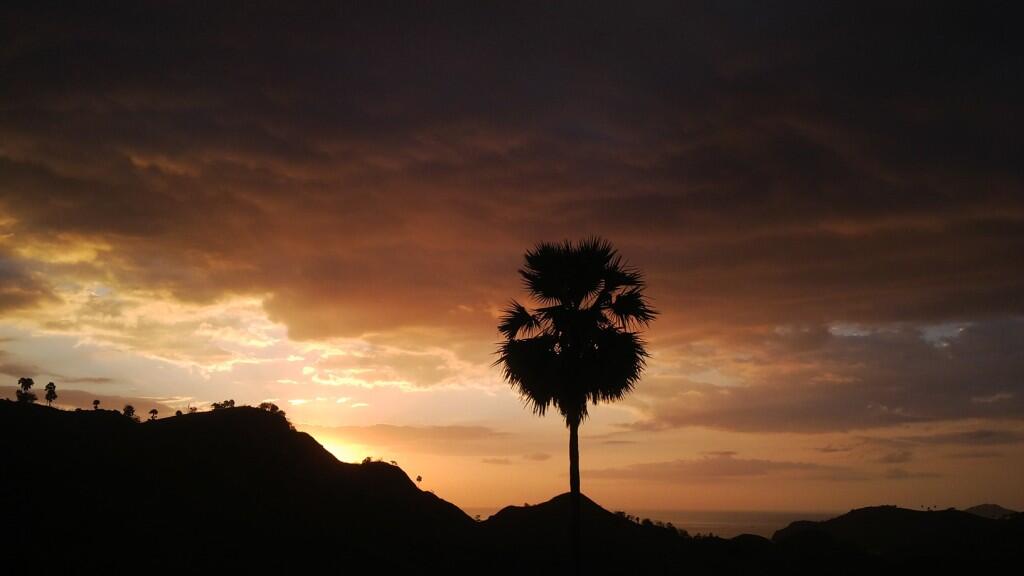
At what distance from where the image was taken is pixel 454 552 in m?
35.6

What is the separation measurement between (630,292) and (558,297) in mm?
3210

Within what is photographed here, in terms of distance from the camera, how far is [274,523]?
33.4 m

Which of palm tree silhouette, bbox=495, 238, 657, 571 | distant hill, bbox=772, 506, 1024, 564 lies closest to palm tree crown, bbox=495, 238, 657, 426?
palm tree silhouette, bbox=495, 238, 657, 571

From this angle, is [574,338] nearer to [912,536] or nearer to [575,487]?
[575,487]

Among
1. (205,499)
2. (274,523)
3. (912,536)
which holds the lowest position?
Result: (912,536)

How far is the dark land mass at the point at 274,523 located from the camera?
2847 cm

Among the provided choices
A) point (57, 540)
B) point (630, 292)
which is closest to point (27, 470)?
point (57, 540)

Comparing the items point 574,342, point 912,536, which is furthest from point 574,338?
point 912,536

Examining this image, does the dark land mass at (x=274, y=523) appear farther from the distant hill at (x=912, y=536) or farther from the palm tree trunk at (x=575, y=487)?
the palm tree trunk at (x=575, y=487)

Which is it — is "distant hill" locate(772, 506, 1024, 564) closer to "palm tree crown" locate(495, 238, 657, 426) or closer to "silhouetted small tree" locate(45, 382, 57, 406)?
"palm tree crown" locate(495, 238, 657, 426)

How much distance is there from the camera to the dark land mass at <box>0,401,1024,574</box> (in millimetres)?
28469

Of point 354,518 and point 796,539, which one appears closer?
point 354,518

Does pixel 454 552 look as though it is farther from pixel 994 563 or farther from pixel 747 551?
pixel 994 563

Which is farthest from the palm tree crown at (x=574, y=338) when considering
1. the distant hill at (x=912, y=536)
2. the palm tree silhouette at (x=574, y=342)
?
the distant hill at (x=912, y=536)
